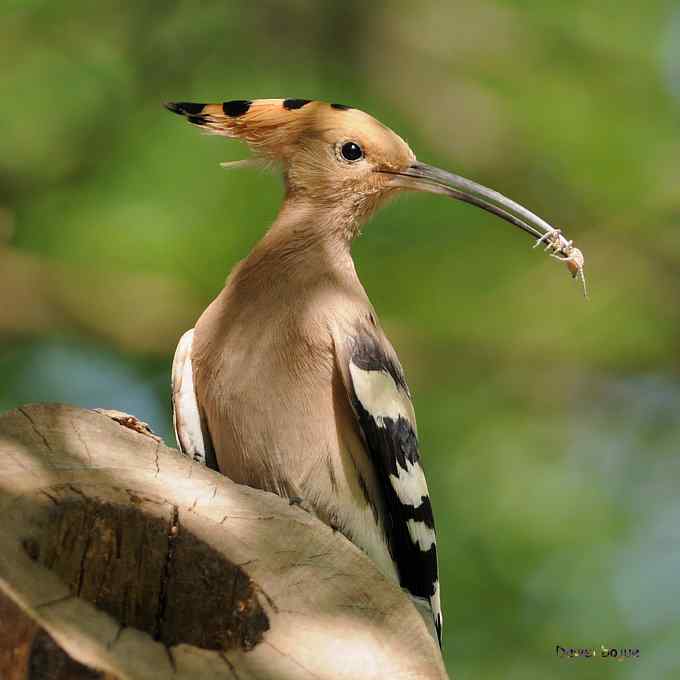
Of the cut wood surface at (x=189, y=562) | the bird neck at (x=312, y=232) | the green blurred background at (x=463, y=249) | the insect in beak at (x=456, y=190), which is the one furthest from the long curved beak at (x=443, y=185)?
the cut wood surface at (x=189, y=562)

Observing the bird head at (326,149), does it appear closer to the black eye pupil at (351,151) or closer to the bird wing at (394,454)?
the black eye pupil at (351,151)

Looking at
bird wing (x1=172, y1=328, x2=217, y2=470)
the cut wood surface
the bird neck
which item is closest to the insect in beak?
the bird neck

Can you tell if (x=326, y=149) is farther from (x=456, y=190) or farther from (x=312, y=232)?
(x=456, y=190)

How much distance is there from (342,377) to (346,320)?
11 centimetres

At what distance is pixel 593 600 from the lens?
3.04 meters

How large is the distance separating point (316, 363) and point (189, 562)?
2.13 feet

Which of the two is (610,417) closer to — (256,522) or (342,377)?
(342,377)

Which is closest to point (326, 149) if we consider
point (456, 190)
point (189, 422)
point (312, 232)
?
point (312, 232)

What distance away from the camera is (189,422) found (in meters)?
2.13

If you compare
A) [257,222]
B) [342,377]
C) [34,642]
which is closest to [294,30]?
[257,222]

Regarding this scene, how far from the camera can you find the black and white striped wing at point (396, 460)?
1998 millimetres

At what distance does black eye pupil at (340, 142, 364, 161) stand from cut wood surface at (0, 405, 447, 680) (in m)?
0.86

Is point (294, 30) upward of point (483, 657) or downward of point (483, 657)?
upward

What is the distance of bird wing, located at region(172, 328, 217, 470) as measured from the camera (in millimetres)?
2119
